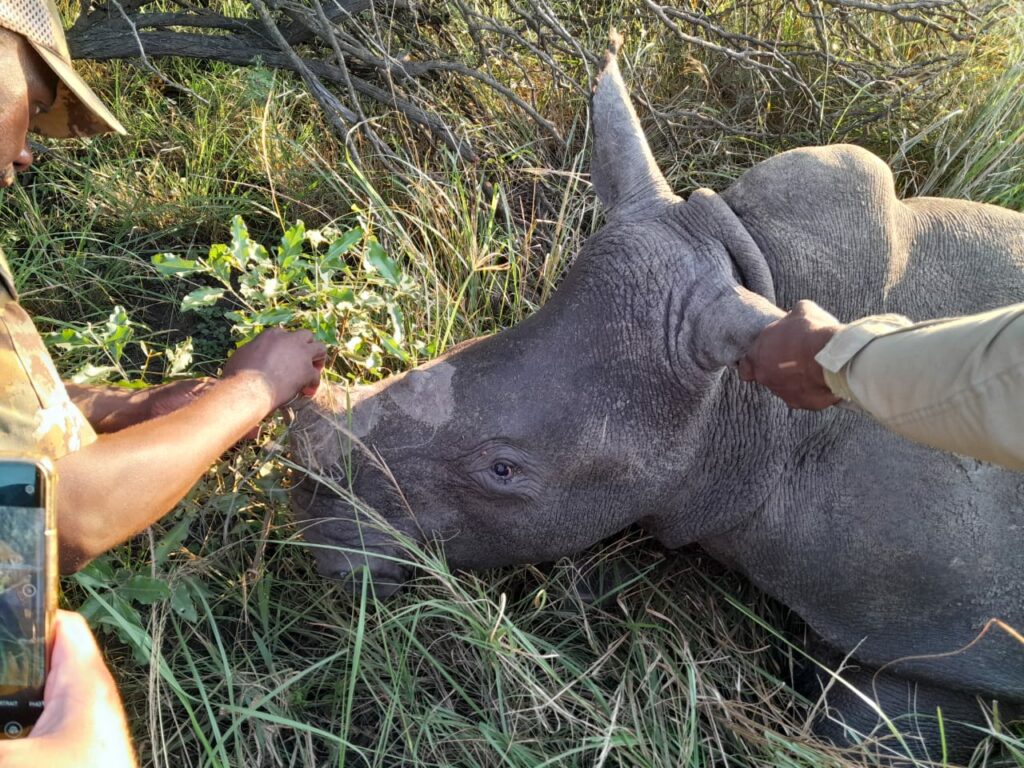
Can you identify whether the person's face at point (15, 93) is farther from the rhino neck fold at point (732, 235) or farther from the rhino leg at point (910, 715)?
the rhino leg at point (910, 715)

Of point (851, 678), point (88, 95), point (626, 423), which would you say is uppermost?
point (88, 95)

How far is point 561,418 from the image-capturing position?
3113mm

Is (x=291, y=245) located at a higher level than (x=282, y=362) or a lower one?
higher

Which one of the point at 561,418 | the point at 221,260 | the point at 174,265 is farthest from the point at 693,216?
the point at 174,265

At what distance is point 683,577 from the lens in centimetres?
389

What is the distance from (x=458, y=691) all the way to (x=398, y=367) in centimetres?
138

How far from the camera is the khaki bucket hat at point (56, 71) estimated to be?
8.13 feet

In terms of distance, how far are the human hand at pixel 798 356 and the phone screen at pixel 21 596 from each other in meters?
1.76

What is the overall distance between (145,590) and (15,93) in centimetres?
151

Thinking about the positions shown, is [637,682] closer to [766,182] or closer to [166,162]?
[766,182]

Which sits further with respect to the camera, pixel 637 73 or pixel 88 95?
pixel 637 73

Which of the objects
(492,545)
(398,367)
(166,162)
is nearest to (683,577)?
(492,545)

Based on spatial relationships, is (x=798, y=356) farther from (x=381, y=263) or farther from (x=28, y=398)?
(x=28, y=398)

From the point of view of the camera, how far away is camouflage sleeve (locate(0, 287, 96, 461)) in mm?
2471
